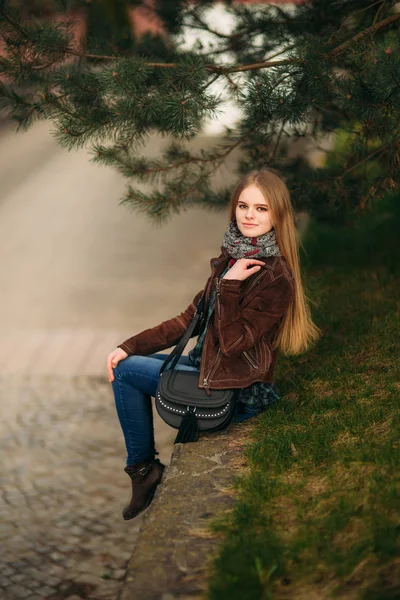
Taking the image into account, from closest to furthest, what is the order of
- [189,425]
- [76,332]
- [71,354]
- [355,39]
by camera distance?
[189,425] < [355,39] < [71,354] < [76,332]

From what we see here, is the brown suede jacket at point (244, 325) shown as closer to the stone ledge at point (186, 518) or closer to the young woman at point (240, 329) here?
the young woman at point (240, 329)

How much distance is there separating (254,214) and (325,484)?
118 cm

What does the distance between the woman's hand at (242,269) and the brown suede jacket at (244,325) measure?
4 cm

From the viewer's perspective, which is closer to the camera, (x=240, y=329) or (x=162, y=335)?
(x=240, y=329)

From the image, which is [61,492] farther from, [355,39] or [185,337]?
[355,39]

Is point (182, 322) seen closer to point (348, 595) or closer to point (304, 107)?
point (304, 107)

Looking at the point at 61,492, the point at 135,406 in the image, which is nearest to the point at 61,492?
the point at 61,492

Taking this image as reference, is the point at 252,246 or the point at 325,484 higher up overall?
the point at 252,246

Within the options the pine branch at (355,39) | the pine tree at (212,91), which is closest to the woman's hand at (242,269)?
the pine tree at (212,91)

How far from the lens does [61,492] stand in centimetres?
407

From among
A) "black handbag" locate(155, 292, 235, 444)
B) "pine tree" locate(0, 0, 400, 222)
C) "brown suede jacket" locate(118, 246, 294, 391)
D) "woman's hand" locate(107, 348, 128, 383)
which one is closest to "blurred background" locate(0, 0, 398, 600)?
"pine tree" locate(0, 0, 400, 222)

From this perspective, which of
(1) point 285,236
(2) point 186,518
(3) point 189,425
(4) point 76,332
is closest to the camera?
(2) point 186,518

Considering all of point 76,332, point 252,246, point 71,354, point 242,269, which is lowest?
point 242,269

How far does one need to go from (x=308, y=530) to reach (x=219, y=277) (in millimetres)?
1227
